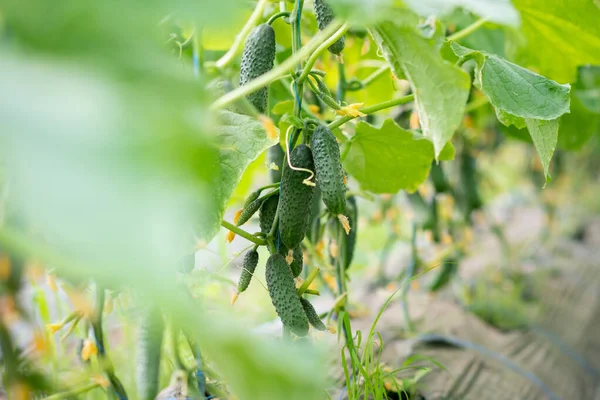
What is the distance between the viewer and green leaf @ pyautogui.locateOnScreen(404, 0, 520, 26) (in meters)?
0.52

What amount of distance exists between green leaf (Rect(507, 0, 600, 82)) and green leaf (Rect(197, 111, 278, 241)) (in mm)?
628

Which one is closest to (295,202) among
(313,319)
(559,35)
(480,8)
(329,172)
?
(329,172)

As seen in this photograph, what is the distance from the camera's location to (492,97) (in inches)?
33.9

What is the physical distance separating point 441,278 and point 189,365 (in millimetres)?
1293

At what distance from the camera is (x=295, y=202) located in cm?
80

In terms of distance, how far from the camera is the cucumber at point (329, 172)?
76 centimetres

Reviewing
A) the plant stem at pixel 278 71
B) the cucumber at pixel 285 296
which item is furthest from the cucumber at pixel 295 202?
the plant stem at pixel 278 71

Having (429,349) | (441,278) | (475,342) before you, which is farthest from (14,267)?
(441,278)

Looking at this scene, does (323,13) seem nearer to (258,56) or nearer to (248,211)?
(258,56)

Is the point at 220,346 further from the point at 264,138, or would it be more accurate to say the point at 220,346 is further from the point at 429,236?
the point at 429,236

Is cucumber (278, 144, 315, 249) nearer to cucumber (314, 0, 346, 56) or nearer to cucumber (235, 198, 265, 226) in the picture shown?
cucumber (235, 198, 265, 226)

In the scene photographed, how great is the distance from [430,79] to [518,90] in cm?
26

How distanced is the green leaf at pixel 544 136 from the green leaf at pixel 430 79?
0.23 metres

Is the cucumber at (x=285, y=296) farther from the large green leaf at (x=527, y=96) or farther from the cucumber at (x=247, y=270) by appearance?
the large green leaf at (x=527, y=96)
